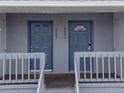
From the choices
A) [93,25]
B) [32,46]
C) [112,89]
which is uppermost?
[93,25]

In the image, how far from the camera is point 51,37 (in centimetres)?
1428

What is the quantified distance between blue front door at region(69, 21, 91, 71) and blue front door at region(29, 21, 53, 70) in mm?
902

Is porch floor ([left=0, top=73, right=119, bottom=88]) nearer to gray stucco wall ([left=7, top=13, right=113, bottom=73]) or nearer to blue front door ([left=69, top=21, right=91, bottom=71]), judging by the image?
gray stucco wall ([left=7, top=13, right=113, bottom=73])

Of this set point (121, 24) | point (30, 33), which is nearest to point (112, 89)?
point (121, 24)

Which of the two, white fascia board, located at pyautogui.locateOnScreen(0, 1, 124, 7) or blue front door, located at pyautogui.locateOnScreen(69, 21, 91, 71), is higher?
white fascia board, located at pyautogui.locateOnScreen(0, 1, 124, 7)

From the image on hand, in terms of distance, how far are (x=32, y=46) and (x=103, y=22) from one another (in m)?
3.35

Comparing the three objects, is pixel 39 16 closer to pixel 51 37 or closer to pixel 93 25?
pixel 51 37

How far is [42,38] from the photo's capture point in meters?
14.3

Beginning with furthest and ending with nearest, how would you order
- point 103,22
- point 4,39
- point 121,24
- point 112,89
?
point 103,22 < point 4,39 < point 121,24 < point 112,89

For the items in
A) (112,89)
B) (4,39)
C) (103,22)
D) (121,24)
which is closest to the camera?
(112,89)

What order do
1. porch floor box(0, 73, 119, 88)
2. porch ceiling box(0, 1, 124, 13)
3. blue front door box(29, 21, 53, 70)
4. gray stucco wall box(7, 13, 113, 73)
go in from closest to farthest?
porch ceiling box(0, 1, 124, 13) < porch floor box(0, 73, 119, 88) < gray stucco wall box(7, 13, 113, 73) < blue front door box(29, 21, 53, 70)

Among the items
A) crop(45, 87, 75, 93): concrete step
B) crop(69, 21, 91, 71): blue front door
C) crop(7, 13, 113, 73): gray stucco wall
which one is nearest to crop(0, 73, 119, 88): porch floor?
crop(45, 87, 75, 93): concrete step

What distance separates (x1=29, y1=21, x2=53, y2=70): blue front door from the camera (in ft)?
46.9

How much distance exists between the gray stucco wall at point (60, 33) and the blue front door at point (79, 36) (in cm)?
25
